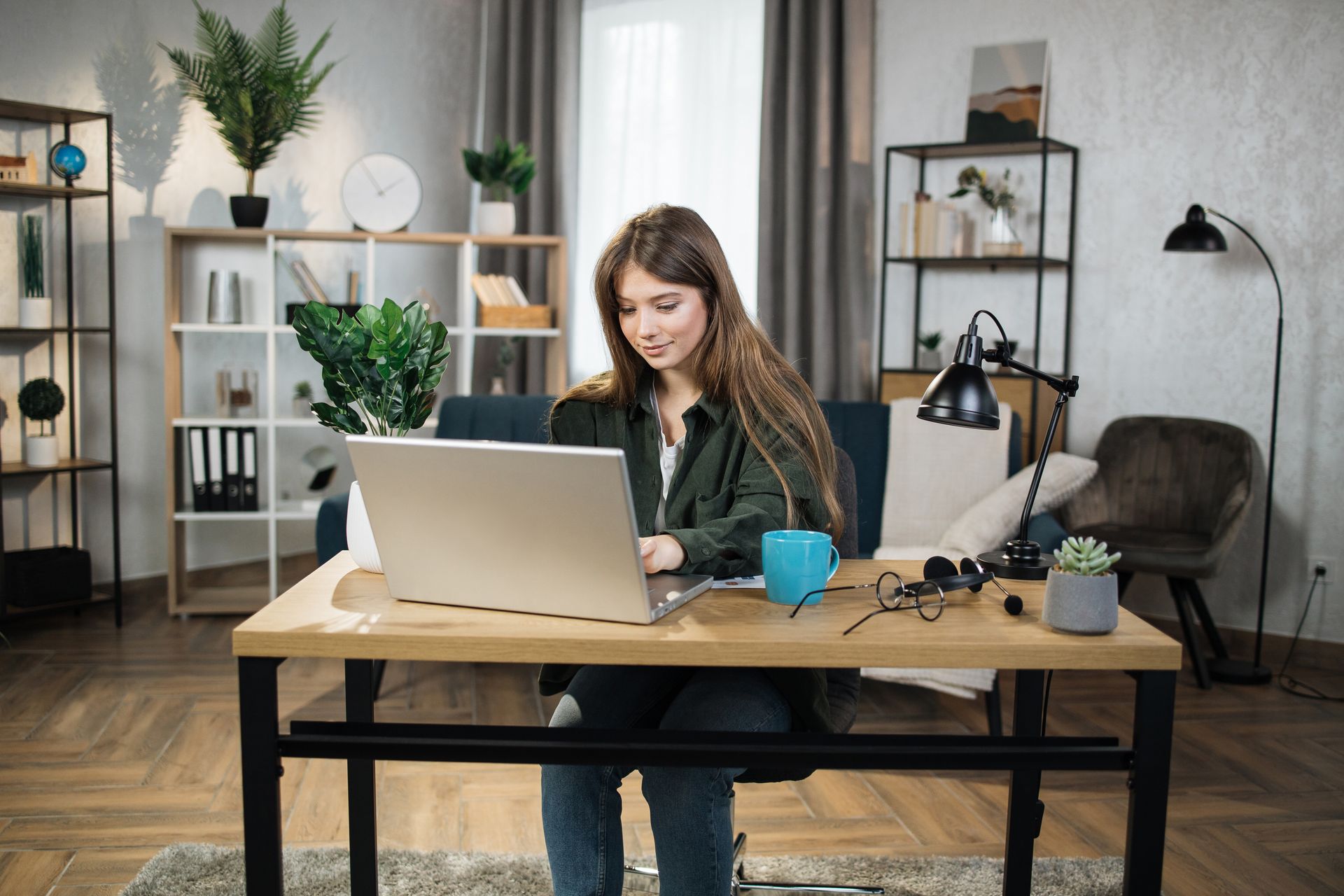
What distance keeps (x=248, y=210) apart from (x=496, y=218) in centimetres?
87

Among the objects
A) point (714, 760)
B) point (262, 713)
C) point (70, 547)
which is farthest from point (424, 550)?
point (70, 547)

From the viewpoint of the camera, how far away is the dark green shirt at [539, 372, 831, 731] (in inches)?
60.5

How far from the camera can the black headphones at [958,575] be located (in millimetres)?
1458

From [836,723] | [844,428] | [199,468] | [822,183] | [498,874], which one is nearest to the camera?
→ [836,723]

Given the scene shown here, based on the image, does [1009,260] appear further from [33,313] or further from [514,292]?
[33,313]

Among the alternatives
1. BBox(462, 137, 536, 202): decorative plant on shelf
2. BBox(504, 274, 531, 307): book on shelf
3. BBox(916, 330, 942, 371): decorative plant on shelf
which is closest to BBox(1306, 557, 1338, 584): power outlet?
BBox(916, 330, 942, 371): decorative plant on shelf

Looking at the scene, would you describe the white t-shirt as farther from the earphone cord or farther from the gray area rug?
the earphone cord

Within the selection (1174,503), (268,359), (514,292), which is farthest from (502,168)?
(1174,503)

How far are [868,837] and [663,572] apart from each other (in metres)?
1.14

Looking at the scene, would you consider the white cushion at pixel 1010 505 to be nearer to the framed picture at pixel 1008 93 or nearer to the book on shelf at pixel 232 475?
the framed picture at pixel 1008 93

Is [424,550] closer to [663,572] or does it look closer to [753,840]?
[663,572]

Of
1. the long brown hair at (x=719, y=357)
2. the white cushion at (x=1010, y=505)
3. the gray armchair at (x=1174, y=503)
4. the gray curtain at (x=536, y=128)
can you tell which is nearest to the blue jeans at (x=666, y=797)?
the long brown hair at (x=719, y=357)

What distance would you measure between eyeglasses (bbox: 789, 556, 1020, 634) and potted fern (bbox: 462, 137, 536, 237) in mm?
2946

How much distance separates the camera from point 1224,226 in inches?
151
